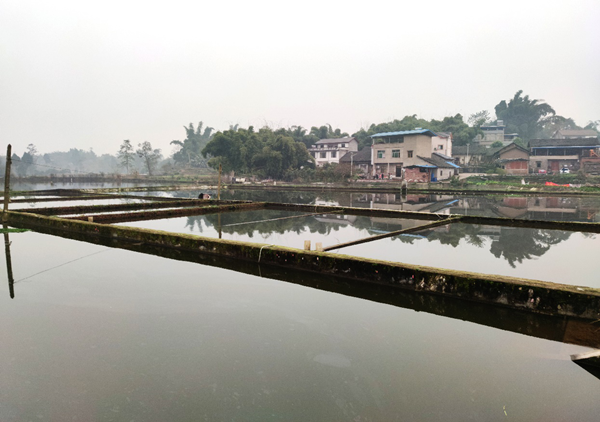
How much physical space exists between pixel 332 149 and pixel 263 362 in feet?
196

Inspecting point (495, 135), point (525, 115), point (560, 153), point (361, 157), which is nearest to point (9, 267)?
point (361, 157)

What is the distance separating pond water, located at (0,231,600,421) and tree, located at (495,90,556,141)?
9108 centimetres

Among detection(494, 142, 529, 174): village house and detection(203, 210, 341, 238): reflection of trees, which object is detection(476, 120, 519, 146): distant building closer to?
detection(494, 142, 529, 174): village house

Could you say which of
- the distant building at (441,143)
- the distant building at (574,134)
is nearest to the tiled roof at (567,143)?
the distant building at (441,143)

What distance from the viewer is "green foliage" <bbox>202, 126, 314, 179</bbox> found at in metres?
53.3

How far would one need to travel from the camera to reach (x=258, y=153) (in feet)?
178

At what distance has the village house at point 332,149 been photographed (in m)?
61.8

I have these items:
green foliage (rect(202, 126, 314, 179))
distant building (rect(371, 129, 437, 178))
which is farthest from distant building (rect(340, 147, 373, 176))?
green foliage (rect(202, 126, 314, 179))

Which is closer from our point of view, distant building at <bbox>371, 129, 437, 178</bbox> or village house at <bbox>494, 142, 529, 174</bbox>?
distant building at <bbox>371, 129, 437, 178</bbox>

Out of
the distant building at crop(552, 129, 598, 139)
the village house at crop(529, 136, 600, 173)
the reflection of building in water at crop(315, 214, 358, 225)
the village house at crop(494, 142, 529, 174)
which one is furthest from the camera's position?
the distant building at crop(552, 129, 598, 139)

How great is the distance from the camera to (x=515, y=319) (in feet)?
17.5

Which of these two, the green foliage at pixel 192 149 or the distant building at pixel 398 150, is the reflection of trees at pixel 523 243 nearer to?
the distant building at pixel 398 150

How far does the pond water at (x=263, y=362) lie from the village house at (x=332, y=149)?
182ft

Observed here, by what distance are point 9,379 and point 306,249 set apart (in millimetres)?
5345
